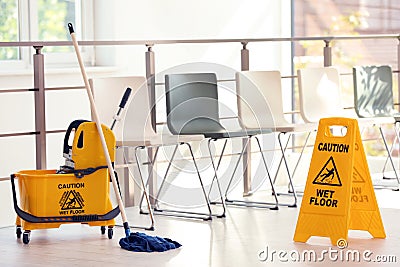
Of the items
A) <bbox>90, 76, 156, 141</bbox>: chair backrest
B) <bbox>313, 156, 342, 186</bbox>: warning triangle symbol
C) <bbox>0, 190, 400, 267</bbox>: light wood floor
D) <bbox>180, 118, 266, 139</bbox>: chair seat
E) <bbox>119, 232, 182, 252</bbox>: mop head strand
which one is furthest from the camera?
<bbox>180, 118, 266, 139</bbox>: chair seat

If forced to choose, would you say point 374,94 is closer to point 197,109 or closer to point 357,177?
point 197,109

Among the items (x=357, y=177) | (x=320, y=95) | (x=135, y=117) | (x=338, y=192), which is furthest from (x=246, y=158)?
(x=338, y=192)

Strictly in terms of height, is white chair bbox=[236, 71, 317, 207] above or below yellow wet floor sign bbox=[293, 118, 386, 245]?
above

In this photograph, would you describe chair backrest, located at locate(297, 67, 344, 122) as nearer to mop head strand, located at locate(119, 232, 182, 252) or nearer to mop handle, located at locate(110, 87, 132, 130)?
mop handle, located at locate(110, 87, 132, 130)

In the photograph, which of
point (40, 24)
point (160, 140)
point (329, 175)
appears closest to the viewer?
point (329, 175)

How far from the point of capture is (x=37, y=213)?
188 inches

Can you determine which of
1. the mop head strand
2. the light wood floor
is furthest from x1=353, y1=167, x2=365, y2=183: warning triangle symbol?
the mop head strand

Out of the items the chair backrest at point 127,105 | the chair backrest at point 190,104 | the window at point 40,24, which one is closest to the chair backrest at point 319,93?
the chair backrest at point 190,104

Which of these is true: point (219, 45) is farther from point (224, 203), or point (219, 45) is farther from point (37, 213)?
point (37, 213)

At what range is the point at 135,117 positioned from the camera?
216 inches

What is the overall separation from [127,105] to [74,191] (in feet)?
2.69

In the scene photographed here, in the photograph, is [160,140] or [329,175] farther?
[160,140]

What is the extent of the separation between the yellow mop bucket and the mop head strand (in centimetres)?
26

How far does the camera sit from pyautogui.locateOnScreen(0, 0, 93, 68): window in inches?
299
